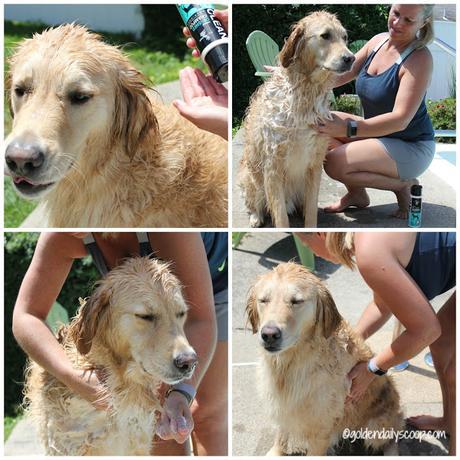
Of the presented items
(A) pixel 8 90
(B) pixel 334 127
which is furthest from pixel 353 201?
(A) pixel 8 90

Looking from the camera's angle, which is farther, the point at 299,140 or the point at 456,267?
the point at 299,140

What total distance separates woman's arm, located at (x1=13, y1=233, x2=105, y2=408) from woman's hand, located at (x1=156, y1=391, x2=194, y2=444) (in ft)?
0.83

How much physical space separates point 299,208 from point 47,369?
1.28 metres

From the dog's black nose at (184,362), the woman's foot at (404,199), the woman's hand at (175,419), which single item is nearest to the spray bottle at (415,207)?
the woman's foot at (404,199)

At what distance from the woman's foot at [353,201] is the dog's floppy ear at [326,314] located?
36 cm

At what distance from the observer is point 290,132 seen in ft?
Answer: 9.21

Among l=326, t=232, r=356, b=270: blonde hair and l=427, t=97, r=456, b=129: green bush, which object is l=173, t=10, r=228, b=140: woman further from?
l=427, t=97, r=456, b=129: green bush

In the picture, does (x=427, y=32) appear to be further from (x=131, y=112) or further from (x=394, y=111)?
(x=131, y=112)

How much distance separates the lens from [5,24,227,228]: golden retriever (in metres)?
2.07

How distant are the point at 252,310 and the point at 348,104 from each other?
98cm

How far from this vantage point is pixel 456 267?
2.55m

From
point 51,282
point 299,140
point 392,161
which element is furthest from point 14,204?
point 392,161

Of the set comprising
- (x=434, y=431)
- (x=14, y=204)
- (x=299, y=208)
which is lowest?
(x=434, y=431)

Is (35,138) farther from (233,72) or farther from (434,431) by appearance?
(434,431)
